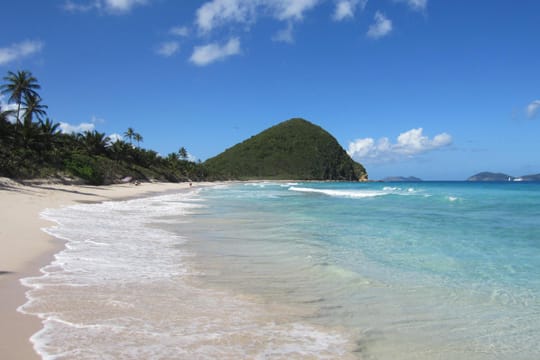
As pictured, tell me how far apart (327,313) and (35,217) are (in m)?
12.0

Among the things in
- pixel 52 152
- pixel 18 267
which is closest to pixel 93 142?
pixel 52 152

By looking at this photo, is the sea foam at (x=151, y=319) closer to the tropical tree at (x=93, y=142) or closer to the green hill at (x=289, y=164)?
the tropical tree at (x=93, y=142)

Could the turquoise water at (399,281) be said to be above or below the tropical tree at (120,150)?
below

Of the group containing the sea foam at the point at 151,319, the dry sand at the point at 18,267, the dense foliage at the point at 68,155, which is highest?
the dense foliage at the point at 68,155

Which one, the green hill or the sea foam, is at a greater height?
the green hill

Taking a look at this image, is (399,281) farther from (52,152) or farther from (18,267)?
(52,152)

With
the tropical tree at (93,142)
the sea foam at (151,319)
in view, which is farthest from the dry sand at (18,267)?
the tropical tree at (93,142)

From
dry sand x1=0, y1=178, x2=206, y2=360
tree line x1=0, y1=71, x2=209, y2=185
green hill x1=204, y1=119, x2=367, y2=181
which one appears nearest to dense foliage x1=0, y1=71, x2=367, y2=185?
tree line x1=0, y1=71, x2=209, y2=185

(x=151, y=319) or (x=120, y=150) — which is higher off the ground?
(x=120, y=150)

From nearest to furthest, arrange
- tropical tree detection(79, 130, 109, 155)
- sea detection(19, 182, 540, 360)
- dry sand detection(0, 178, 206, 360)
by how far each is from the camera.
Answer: dry sand detection(0, 178, 206, 360) → sea detection(19, 182, 540, 360) → tropical tree detection(79, 130, 109, 155)

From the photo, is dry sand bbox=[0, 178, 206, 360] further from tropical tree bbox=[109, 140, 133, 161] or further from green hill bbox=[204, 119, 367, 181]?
green hill bbox=[204, 119, 367, 181]

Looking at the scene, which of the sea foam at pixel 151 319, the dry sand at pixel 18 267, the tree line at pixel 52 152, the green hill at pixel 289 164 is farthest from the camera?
the green hill at pixel 289 164

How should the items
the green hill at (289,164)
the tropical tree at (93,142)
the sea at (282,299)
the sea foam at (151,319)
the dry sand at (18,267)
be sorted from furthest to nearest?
the green hill at (289,164) → the tropical tree at (93,142) → the sea at (282,299) → the sea foam at (151,319) → the dry sand at (18,267)

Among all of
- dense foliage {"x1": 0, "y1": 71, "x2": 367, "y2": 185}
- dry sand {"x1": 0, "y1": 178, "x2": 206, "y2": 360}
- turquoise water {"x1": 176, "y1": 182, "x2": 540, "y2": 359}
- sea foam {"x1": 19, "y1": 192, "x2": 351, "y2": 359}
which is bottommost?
turquoise water {"x1": 176, "y1": 182, "x2": 540, "y2": 359}
